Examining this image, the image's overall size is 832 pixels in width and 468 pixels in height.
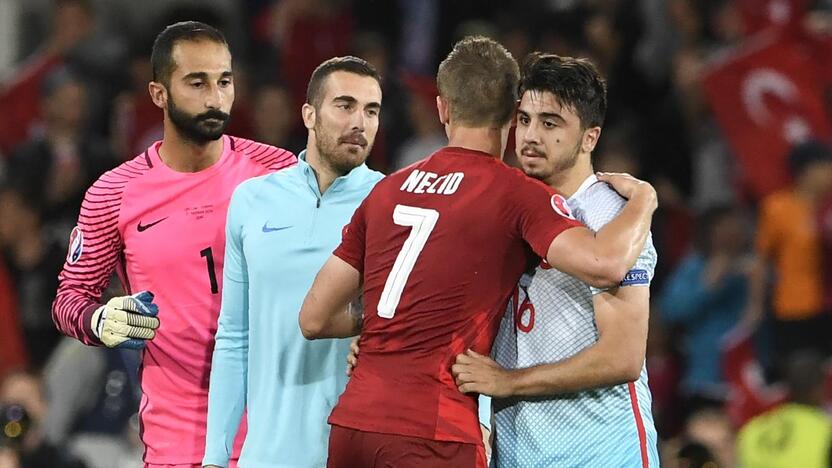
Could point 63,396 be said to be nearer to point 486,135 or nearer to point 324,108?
point 324,108

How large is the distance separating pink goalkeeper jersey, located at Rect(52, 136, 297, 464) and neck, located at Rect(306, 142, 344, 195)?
0.43m

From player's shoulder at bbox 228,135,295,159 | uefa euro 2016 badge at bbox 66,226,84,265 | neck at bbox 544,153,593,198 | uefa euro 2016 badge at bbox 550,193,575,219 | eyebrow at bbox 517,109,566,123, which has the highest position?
eyebrow at bbox 517,109,566,123

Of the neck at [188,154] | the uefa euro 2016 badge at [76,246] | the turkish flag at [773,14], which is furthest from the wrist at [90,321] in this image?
the turkish flag at [773,14]

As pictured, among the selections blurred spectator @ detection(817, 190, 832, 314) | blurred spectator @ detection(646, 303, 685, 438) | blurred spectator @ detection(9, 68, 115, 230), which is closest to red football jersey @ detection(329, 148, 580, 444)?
blurred spectator @ detection(646, 303, 685, 438)

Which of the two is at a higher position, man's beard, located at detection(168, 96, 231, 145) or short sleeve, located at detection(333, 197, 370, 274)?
man's beard, located at detection(168, 96, 231, 145)

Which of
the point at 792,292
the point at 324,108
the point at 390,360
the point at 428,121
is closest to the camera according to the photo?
the point at 390,360

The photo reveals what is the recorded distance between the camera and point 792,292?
10.7m

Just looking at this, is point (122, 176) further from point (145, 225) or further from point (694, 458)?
point (694, 458)

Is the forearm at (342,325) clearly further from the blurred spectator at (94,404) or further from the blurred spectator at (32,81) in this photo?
the blurred spectator at (32,81)

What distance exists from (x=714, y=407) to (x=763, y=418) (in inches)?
12.1

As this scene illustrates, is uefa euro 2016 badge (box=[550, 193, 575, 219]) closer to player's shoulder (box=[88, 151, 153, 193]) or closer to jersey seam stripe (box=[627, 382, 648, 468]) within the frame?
jersey seam stripe (box=[627, 382, 648, 468])

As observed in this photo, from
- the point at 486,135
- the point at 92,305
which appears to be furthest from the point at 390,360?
the point at 92,305

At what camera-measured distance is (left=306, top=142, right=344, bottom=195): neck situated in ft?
18.8

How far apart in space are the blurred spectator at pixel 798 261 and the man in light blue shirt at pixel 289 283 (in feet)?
Answer: 18.2
